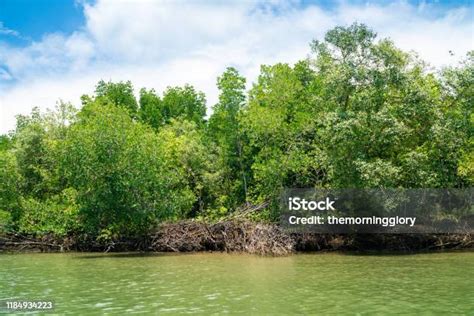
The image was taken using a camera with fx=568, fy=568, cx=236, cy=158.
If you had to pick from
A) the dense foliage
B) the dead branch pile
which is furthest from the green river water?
the dense foliage

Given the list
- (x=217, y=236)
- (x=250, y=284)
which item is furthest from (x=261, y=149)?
(x=250, y=284)

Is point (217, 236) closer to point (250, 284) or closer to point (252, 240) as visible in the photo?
point (252, 240)

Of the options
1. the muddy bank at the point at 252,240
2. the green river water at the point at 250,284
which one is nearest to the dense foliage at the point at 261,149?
the muddy bank at the point at 252,240

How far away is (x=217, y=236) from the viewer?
2542 cm

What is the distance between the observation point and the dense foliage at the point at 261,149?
918 inches

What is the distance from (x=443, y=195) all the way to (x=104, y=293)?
15.4 metres

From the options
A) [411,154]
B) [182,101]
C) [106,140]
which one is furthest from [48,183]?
[182,101]

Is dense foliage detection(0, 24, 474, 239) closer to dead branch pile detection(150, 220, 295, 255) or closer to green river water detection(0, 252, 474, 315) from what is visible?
dead branch pile detection(150, 220, 295, 255)

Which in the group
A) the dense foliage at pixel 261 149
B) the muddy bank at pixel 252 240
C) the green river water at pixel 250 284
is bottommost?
the green river water at pixel 250 284

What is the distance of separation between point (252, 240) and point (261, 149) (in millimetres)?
4871

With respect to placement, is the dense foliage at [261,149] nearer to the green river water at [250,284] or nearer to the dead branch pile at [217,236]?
the dead branch pile at [217,236]

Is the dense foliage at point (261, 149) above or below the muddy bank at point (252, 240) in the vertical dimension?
above

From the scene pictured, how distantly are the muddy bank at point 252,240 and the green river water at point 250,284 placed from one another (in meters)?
2.09

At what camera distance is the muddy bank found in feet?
79.6
